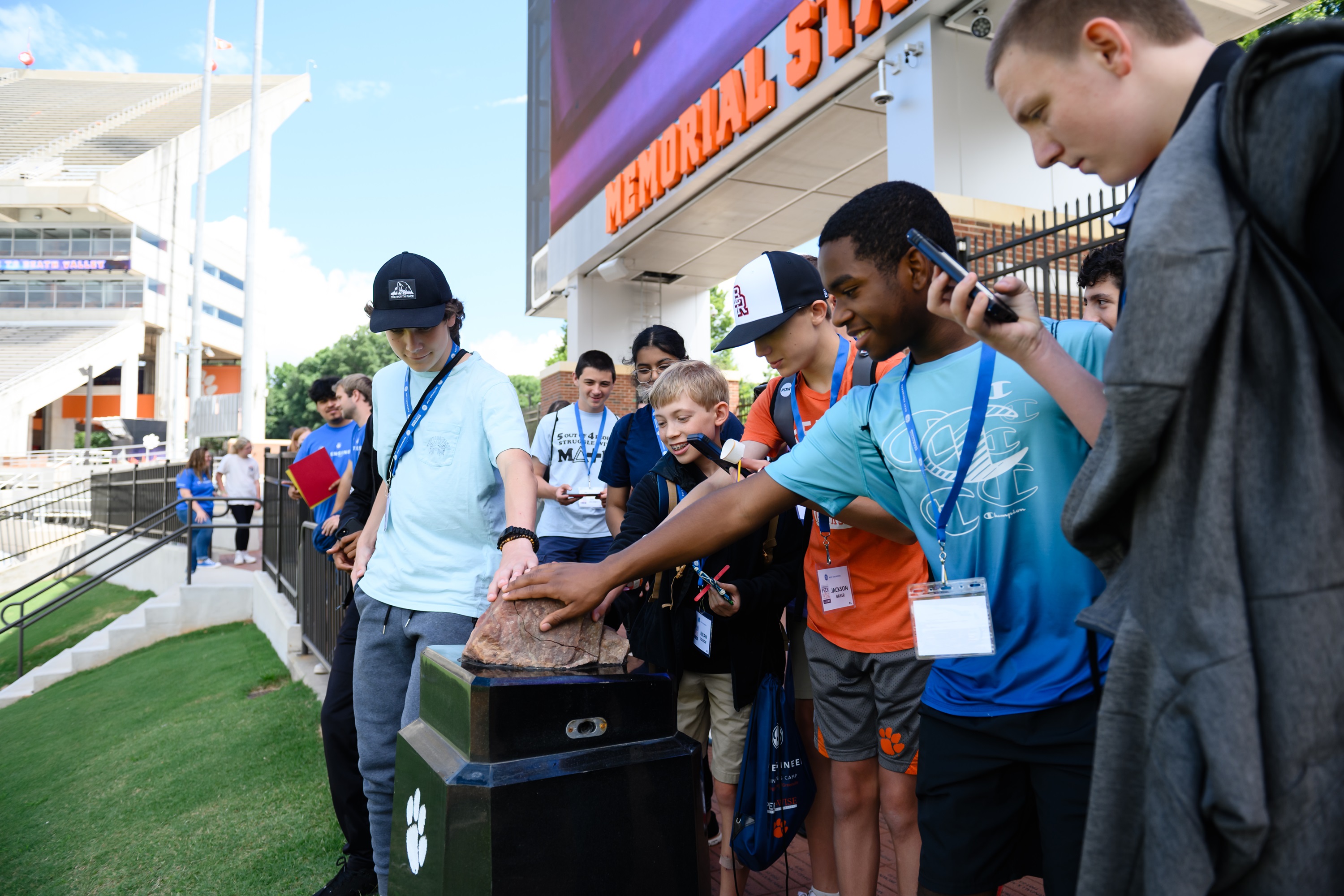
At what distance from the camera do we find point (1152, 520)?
100 centimetres

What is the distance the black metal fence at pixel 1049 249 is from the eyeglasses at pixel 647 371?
99.2 inches

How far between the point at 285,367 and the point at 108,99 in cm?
2615

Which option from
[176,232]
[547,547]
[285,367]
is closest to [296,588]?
[547,547]

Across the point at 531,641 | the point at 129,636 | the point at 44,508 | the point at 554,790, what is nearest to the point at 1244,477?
the point at 554,790

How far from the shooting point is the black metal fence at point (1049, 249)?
5.87 metres

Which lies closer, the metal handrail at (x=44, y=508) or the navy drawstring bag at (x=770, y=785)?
the navy drawstring bag at (x=770, y=785)

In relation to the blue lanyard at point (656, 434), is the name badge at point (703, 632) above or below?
below

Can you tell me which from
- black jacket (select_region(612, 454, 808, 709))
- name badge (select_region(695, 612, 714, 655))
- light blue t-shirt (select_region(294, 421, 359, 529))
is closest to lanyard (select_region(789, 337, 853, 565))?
black jacket (select_region(612, 454, 808, 709))

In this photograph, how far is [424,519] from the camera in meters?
2.89

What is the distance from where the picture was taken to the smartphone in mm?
1381

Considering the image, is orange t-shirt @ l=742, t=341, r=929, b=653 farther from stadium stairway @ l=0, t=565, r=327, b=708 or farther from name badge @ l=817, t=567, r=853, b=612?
stadium stairway @ l=0, t=565, r=327, b=708

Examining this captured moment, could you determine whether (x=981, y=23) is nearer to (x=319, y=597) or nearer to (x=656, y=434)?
(x=656, y=434)

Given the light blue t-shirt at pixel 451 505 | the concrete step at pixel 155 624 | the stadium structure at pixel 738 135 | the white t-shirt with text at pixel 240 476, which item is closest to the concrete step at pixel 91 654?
the concrete step at pixel 155 624

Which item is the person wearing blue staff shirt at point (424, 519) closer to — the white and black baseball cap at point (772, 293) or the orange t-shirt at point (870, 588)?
the white and black baseball cap at point (772, 293)
